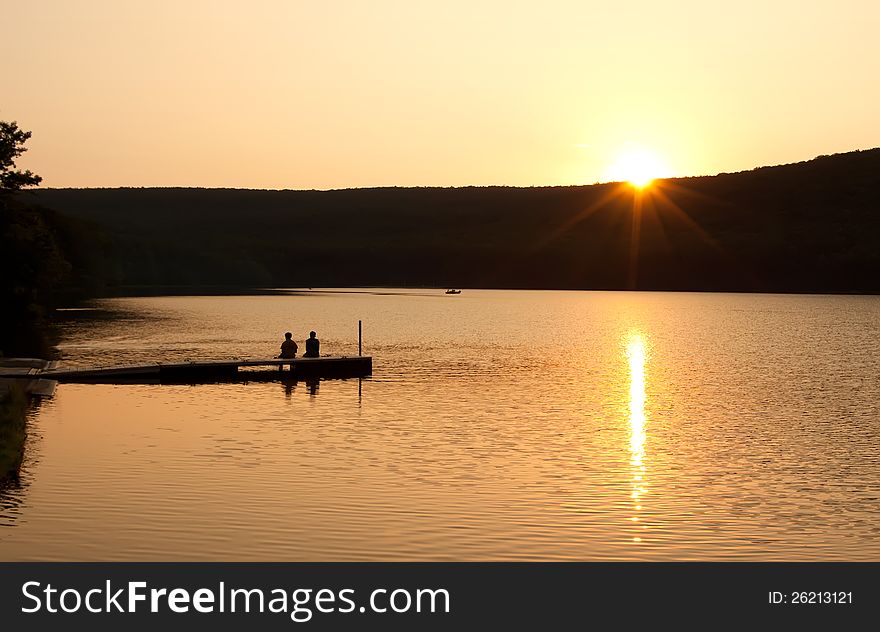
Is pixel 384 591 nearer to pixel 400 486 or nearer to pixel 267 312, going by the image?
pixel 400 486

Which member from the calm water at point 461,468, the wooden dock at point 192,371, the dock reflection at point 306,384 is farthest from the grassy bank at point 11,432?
the dock reflection at point 306,384

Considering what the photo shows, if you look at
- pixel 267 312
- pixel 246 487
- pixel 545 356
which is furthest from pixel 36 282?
pixel 267 312

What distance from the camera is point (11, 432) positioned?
30.6 meters

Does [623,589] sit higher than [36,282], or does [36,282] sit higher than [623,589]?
[36,282]

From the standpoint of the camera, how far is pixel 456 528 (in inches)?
929

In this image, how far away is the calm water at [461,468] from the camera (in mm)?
22484

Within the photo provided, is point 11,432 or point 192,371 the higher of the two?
point 192,371

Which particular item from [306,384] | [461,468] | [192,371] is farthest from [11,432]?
[306,384]

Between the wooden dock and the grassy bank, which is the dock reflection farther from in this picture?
the grassy bank

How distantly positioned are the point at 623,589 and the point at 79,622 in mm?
8274

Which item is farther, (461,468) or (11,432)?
(461,468)

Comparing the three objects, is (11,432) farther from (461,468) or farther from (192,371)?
(192,371)

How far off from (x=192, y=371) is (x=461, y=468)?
85.9 ft

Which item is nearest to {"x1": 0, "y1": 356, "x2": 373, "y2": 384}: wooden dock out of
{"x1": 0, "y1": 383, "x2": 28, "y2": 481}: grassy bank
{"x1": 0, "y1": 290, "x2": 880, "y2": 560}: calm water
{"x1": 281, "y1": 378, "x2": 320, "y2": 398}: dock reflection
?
{"x1": 281, "y1": 378, "x2": 320, "y2": 398}: dock reflection
